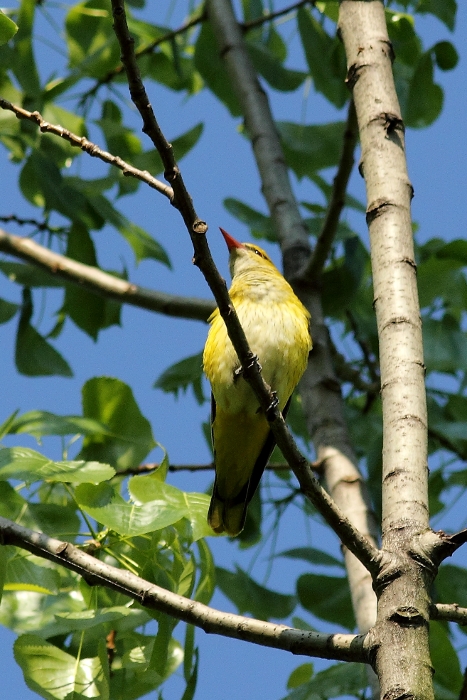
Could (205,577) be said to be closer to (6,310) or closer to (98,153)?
(98,153)

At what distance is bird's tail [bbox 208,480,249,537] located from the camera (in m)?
3.95

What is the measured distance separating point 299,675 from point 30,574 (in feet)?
3.79

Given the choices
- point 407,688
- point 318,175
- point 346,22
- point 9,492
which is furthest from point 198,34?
point 407,688

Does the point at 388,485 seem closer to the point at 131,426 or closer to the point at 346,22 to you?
the point at 131,426

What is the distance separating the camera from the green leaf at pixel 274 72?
17.4ft

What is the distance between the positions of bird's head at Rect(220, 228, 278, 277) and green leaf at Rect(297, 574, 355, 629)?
175cm

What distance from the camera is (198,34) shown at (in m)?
5.51

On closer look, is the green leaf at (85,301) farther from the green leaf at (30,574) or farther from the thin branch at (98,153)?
the thin branch at (98,153)

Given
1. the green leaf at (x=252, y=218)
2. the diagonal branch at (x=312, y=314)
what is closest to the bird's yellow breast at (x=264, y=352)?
the diagonal branch at (x=312, y=314)

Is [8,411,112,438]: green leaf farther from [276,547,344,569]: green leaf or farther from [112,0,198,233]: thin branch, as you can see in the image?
[276,547,344,569]: green leaf

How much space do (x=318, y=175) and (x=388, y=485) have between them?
350cm

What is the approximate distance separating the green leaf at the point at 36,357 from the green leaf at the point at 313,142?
192 centimetres

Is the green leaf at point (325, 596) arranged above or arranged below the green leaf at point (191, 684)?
above

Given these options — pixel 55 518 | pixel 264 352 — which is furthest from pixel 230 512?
pixel 55 518
